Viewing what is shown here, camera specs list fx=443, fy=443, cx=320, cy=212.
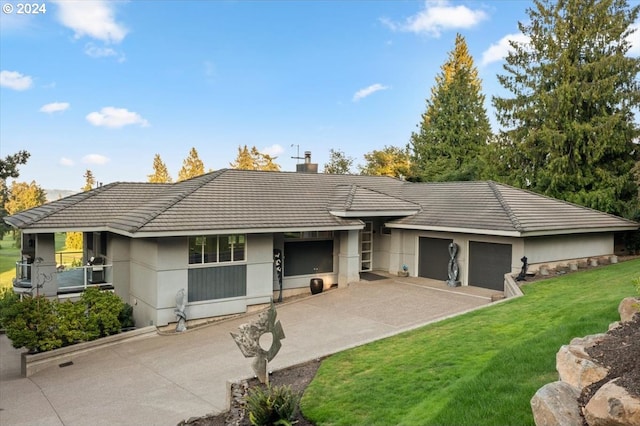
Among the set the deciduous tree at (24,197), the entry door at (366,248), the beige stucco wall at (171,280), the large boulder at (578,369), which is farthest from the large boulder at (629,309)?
the deciduous tree at (24,197)

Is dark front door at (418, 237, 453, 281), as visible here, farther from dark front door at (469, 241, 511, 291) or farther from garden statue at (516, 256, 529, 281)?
garden statue at (516, 256, 529, 281)

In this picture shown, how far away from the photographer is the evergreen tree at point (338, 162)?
2087 inches

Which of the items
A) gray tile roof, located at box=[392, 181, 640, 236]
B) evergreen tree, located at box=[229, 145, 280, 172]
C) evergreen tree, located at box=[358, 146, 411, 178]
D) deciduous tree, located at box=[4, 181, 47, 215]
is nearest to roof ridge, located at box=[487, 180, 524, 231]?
gray tile roof, located at box=[392, 181, 640, 236]

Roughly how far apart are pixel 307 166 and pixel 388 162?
21025 millimetres

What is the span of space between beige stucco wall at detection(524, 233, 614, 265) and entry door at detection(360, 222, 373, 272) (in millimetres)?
7383

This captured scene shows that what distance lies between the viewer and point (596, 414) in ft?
13.0

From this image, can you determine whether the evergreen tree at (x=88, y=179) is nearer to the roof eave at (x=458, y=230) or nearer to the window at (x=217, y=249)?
the window at (x=217, y=249)

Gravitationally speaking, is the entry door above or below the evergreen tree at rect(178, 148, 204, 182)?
below

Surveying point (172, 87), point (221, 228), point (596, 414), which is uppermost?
point (172, 87)

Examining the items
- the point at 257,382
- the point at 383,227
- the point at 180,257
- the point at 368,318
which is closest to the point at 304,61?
the point at 383,227

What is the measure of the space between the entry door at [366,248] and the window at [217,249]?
7228mm

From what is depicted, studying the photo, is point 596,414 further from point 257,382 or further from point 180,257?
point 180,257

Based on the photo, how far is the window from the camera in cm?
1512

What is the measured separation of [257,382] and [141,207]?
11718 millimetres
